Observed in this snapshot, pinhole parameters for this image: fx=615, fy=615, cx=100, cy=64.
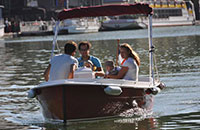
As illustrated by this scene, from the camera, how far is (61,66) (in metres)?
12.5

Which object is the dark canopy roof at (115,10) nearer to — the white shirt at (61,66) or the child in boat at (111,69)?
the child in boat at (111,69)

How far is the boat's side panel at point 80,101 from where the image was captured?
1204 centimetres

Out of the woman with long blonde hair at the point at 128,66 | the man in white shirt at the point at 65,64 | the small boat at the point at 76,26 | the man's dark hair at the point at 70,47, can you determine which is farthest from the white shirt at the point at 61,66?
the small boat at the point at 76,26

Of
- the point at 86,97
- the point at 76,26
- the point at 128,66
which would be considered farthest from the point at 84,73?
the point at 76,26

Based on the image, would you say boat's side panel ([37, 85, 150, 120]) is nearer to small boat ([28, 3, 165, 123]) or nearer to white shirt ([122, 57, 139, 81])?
small boat ([28, 3, 165, 123])

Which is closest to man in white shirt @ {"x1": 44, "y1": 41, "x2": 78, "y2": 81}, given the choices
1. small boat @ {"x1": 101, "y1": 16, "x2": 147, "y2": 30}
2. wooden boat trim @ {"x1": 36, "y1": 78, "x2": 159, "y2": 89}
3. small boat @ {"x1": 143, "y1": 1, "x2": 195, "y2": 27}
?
wooden boat trim @ {"x1": 36, "y1": 78, "x2": 159, "y2": 89}

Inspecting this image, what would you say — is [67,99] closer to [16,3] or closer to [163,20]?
[16,3]

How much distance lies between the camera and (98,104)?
1250 cm

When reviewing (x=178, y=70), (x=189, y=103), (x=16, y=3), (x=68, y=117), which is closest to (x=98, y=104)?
(x=68, y=117)

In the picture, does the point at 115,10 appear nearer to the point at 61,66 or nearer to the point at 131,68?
the point at 131,68

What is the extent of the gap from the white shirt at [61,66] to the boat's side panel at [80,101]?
455mm

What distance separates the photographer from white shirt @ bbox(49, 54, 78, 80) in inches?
488

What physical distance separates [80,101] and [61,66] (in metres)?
0.84

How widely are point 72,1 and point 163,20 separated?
18.0 metres
